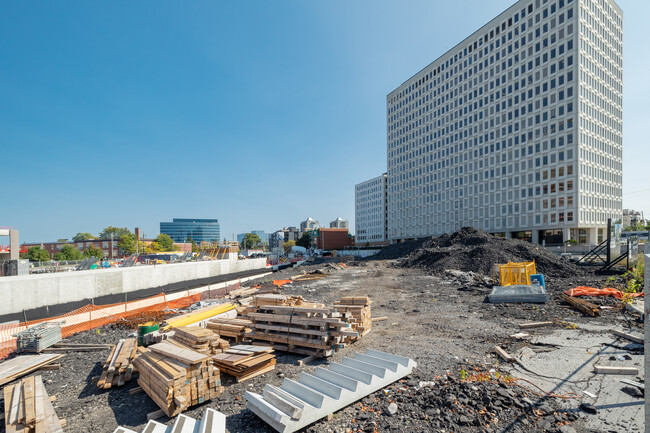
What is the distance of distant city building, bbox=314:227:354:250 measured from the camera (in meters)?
135

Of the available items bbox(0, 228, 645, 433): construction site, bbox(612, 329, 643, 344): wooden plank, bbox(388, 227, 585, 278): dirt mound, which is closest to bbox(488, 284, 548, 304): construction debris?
bbox(0, 228, 645, 433): construction site

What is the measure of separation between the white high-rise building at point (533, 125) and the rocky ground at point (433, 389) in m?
52.0

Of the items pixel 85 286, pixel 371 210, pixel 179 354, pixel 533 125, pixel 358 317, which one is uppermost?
pixel 533 125

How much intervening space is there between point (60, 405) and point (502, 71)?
252 feet

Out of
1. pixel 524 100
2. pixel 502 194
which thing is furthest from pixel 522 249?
pixel 524 100

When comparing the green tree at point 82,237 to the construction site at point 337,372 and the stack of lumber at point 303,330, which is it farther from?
the stack of lumber at point 303,330

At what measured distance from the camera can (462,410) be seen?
17.1 ft

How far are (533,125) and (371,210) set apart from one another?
323 feet

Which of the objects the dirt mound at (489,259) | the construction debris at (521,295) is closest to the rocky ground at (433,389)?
the construction debris at (521,295)

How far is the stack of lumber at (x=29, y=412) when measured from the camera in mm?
5047

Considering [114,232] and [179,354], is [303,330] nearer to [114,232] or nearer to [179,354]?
[179,354]

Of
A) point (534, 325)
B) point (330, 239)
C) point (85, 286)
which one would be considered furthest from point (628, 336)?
point (330, 239)

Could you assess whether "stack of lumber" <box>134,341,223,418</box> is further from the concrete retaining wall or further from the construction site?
the concrete retaining wall

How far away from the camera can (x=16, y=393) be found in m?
6.03
